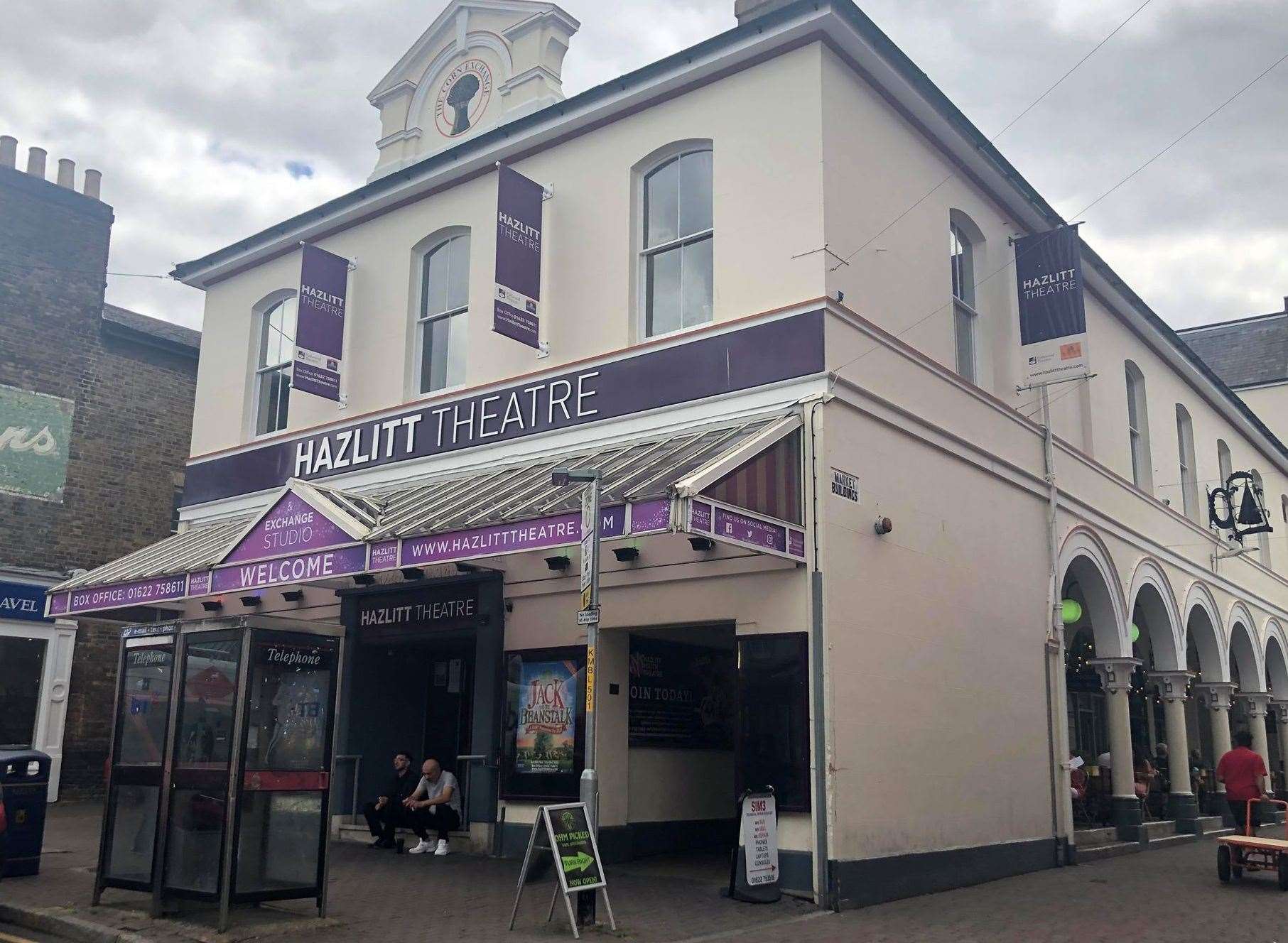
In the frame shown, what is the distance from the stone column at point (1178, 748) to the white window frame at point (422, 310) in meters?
13.4

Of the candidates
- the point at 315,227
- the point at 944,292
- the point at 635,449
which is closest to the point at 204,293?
the point at 315,227

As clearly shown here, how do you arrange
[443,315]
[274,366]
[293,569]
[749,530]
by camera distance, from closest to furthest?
A: [749,530] < [293,569] < [443,315] < [274,366]

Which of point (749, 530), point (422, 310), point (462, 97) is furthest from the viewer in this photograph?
point (462, 97)

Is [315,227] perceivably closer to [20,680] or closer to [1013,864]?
[20,680]

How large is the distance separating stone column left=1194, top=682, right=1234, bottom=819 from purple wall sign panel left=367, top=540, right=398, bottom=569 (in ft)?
58.2

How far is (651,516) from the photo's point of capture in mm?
9719

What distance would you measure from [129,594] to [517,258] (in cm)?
638

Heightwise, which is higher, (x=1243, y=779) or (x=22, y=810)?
(x=1243, y=779)

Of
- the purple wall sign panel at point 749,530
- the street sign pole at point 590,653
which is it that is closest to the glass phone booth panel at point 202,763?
the street sign pole at point 590,653

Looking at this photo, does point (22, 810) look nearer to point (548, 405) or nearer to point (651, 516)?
point (548, 405)

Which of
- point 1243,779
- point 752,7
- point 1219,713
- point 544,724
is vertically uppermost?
point 752,7

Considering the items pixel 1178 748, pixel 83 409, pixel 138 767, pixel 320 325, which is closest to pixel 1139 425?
pixel 1178 748

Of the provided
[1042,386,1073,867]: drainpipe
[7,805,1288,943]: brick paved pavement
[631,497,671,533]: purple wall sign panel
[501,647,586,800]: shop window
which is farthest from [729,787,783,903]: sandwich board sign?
[1042,386,1073,867]: drainpipe

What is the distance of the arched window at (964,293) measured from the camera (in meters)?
14.7
